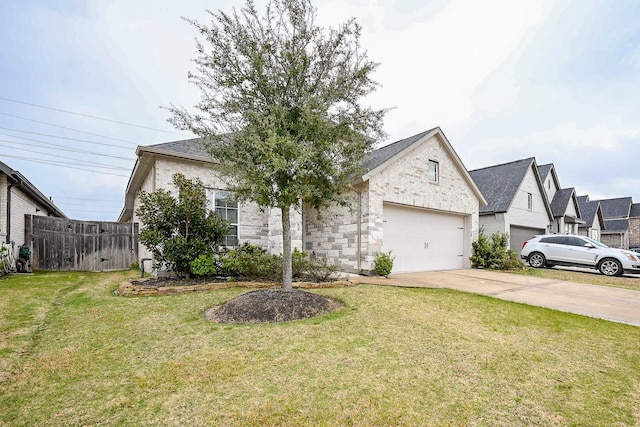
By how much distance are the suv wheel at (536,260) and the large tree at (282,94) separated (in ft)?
42.1

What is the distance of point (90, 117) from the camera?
2208 cm

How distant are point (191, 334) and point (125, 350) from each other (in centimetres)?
73

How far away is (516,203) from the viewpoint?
1680 cm

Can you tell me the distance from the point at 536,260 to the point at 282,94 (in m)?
14.3

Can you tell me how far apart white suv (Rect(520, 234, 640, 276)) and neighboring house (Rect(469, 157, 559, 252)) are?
7.20ft

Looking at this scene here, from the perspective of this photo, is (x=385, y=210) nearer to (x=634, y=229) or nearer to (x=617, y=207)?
(x=617, y=207)

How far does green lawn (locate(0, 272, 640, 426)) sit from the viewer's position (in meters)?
2.31

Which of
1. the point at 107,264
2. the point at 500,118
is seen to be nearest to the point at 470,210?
the point at 500,118

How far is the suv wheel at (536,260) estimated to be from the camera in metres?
13.8

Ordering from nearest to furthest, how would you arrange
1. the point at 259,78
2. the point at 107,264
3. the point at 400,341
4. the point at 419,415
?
1. the point at 419,415
2. the point at 400,341
3. the point at 259,78
4. the point at 107,264

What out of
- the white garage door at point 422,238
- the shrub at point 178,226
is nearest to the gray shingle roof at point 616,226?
the white garage door at point 422,238

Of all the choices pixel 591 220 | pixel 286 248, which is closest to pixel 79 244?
pixel 286 248

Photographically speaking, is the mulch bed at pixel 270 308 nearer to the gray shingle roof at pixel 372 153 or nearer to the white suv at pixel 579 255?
the gray shingle roof at pixel 372 153

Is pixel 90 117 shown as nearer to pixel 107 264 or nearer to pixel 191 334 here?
pixel 107 264
